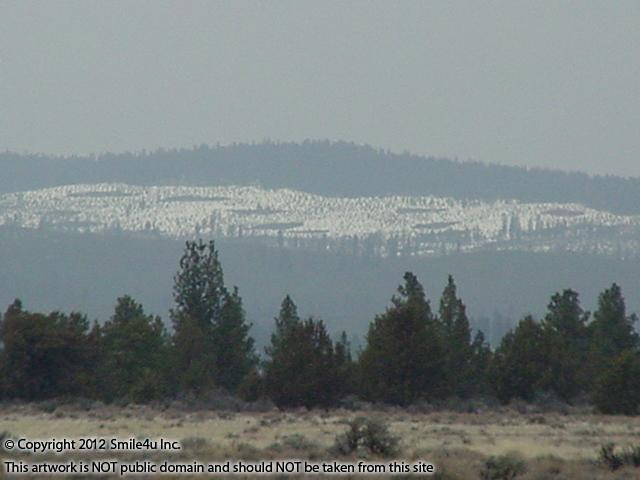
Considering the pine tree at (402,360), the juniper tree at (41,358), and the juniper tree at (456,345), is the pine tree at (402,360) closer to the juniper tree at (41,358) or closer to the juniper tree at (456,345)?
the juniper tree at (456,345)

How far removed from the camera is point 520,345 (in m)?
58.3

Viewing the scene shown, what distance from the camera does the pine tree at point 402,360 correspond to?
5441cm

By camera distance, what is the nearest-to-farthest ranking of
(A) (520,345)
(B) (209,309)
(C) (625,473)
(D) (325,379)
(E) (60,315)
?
(C) (625,473), (D) (325,379), (A) (520,345), (E) (60,315), (B) (209,309)

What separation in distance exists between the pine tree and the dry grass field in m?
4.63

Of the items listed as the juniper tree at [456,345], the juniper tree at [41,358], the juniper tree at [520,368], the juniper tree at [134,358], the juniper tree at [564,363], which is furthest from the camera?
the juniper tree at [456,345]

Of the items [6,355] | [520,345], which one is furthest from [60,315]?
[520,345]

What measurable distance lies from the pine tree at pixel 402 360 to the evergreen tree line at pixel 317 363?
0.03 m

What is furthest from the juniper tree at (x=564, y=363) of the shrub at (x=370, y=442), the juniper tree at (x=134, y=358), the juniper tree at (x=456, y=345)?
the shrub at (x=370, y=442)

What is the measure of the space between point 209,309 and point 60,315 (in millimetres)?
12302

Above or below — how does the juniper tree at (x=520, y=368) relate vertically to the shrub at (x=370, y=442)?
below

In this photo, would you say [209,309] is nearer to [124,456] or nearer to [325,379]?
[325,379]

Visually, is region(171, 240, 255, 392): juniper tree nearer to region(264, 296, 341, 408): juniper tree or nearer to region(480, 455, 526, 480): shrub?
region(264, 296, 341, 408): juniper tree

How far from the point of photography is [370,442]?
2969 centimetres

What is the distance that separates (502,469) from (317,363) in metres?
25.9
